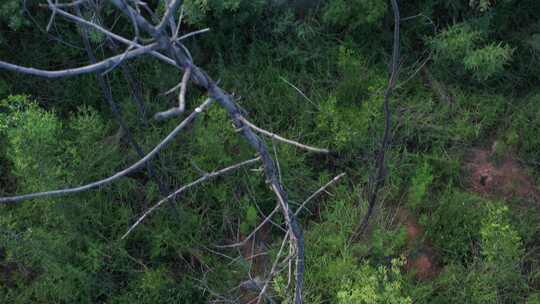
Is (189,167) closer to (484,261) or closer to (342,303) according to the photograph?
(342,303)

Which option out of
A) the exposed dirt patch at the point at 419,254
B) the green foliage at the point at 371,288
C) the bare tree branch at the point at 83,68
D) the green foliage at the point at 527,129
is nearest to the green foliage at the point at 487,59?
the green foliage at the point at 527,129

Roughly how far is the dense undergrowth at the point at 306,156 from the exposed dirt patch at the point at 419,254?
1 cm

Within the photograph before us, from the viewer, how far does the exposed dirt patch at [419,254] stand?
3391 mm

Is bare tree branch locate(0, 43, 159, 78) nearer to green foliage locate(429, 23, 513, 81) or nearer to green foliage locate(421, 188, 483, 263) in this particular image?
green foliage locate(421, 188, 483, 263)

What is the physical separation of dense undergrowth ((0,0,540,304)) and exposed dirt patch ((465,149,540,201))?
3 cm

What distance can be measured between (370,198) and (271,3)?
1.64m

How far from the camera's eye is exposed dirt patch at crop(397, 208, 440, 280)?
11.1 feet

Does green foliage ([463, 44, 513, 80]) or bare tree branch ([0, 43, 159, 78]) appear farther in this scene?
green foliage ([463, 44, 513, 80])

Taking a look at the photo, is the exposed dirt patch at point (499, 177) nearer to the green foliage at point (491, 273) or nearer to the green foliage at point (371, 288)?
the green foliage at point (491, 273)

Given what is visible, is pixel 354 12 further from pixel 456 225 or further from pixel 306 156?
pixel 456 225

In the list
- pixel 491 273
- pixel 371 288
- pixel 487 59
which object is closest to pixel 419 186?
pixel 491 273

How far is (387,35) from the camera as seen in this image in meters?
4.21

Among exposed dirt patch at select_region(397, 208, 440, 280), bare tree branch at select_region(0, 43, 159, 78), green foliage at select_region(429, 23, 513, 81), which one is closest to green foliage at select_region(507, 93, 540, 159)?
green foliage at select_region(429, 23, 513, 81)

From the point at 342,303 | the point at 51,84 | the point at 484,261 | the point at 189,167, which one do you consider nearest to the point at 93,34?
the point at 51,84
